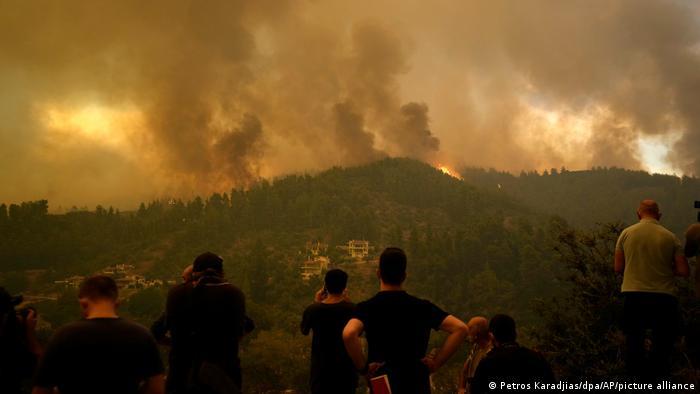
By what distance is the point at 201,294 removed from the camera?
20.8 feet

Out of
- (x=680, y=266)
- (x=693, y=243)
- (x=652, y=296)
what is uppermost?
(x=693, y=243)

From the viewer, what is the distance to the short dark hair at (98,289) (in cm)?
440

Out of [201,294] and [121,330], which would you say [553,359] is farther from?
[121,330]

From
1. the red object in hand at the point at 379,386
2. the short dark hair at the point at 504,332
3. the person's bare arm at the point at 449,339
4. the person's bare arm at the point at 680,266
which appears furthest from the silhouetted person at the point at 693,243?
the red object in hand at the point at 379,386

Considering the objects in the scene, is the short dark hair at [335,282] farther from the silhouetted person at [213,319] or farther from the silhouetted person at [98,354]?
the silhouetted person at [98,354]

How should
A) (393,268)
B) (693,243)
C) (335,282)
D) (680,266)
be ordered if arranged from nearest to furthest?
(393,268)
(335,282)
(680,266)
(693,243)

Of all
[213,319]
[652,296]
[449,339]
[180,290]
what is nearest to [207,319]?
[213,319]

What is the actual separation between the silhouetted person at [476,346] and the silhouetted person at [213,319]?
2977 millimetres

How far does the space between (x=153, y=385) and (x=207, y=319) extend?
69.5 inches

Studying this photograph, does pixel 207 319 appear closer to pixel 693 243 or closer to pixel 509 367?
pixel 509 367

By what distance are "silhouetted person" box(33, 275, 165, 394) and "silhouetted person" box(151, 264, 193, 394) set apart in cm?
190

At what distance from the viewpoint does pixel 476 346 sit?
23.5ft

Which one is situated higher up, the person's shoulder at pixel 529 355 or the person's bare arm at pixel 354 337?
the person's bare arm at pixel 354 337

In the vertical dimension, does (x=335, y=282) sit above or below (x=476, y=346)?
above
